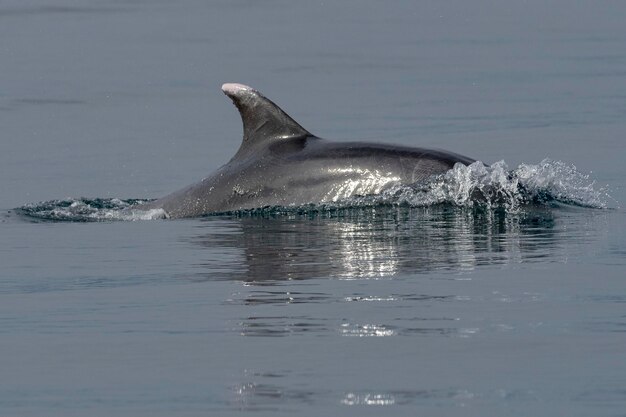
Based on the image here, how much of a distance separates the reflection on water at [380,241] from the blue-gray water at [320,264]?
0.05 metres

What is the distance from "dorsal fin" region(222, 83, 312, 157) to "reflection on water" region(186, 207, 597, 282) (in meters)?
A: 1.33

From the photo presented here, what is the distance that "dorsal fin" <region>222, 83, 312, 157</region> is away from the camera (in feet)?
68.8

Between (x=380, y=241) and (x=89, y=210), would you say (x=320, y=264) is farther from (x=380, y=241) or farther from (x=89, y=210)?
(x=89, y=210)

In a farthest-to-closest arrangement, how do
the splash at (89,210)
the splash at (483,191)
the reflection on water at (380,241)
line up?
the splash at (89,210), the splash at (483,191), the reflection on water at (380,241)

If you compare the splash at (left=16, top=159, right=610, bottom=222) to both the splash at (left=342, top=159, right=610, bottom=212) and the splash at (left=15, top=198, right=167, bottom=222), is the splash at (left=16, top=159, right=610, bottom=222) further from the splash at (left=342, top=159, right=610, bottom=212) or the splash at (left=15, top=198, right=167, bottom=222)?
the splash at (left=15, top=198, right=167, bottom=222)

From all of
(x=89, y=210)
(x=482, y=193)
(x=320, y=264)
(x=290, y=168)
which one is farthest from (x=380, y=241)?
(x=89, y=210)

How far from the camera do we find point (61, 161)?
28.8m

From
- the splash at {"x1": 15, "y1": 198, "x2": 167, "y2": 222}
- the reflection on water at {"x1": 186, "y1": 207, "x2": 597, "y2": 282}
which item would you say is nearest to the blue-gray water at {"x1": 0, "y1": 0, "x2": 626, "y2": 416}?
the reflection on water at {"x1": 186, "y1": 207, "x2": 597, "y2": 282}

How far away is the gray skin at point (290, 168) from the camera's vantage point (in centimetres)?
2033

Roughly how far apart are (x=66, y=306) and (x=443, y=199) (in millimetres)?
7476

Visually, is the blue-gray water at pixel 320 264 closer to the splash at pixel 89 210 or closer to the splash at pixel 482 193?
the splash at pixel 482 193

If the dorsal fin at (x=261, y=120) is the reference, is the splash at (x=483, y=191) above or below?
below

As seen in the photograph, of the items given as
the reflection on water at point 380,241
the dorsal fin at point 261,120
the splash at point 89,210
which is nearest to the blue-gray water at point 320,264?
the reflection on water at point 380,241

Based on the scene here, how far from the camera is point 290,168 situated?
20688 millimetres
